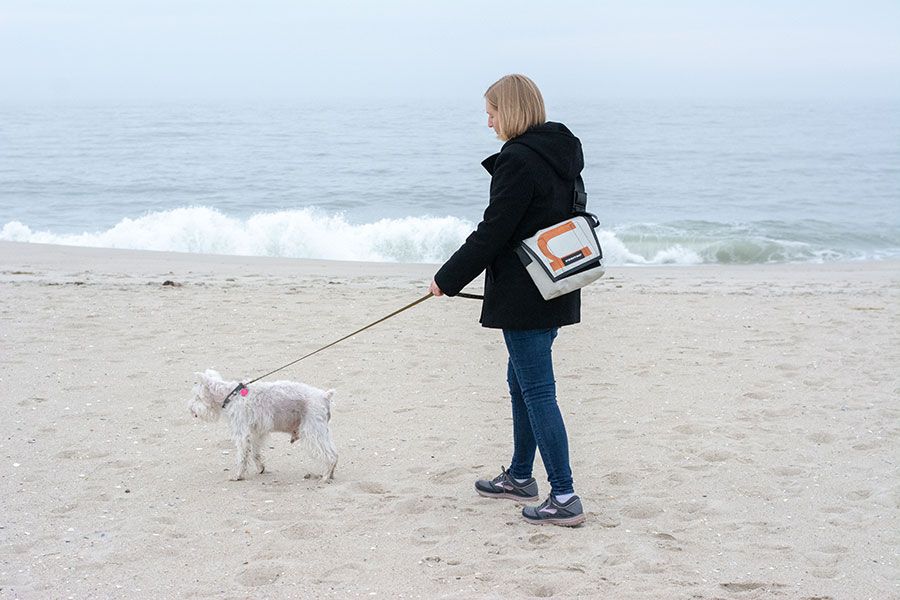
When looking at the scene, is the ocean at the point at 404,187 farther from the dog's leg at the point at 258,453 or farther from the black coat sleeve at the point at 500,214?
the black coat sleeve at the point at 500,214

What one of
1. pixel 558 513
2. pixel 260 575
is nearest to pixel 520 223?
pixel 558 513

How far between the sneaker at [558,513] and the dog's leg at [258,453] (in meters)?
1.49

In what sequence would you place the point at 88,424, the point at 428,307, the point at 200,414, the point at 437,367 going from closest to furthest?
the point at 200,414 → the point at 88,424 → the point at 437,367 → the point at 428,307

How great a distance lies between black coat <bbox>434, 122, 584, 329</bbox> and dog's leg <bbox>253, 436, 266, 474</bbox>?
1.50 meters

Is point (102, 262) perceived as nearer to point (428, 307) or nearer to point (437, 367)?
point (428, 307)

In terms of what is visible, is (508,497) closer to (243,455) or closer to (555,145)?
(243,455)

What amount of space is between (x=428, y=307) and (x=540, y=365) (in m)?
5.26

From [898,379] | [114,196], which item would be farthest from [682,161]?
[898,379]

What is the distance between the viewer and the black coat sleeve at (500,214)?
3666mm

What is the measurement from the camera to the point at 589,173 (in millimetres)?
29828

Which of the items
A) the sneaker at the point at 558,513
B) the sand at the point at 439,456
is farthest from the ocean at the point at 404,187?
the sneaker at the point at 558,513

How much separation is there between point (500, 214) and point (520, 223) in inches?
4.8

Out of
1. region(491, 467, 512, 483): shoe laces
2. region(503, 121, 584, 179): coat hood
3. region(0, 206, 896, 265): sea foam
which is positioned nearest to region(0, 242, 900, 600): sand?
region(491, 467, 512, 483): shoe laces

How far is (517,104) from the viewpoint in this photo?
3.73 metres
